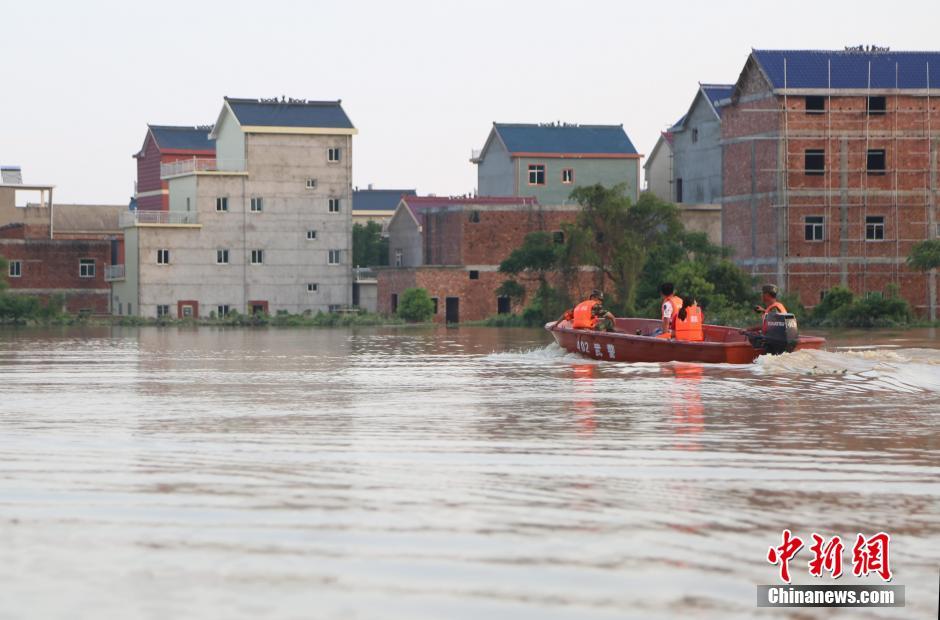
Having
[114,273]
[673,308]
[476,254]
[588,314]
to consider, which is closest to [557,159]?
[476,254]

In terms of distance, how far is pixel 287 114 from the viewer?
77.8m

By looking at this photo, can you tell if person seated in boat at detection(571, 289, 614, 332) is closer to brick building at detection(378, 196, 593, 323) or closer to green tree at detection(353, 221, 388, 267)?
brick building at detection(378, 196, 593, 323)

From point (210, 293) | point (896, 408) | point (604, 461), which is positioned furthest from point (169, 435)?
point (210, 293)


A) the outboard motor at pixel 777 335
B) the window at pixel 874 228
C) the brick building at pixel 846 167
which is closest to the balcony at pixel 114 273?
the brick building at pixel 846 167

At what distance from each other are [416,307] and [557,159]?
1612cm

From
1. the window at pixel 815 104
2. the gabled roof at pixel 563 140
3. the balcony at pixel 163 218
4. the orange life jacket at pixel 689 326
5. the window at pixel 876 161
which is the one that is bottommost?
the orange life jacket at pixel 689 326

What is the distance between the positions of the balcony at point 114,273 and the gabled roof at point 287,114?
9.88 m

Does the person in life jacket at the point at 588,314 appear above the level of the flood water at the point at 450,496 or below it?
above

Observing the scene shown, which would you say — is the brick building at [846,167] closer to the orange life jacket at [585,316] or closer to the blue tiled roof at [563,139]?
the blue tiled roof at [563,139]

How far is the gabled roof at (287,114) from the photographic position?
253ft

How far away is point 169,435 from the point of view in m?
16.1

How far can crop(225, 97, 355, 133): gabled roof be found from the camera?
253ft

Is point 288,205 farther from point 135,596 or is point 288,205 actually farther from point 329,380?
point 135,596

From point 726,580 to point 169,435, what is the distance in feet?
28.0
